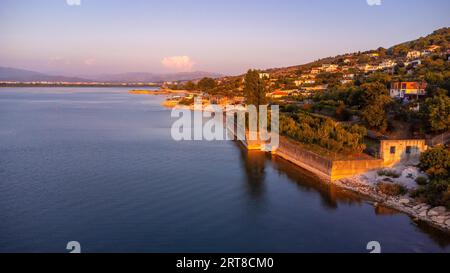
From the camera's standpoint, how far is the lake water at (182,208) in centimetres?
945

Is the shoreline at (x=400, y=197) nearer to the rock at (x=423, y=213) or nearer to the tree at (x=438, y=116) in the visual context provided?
the rock at (x=423, y=213)

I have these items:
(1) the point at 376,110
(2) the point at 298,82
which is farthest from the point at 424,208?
(2) the point at 298,82

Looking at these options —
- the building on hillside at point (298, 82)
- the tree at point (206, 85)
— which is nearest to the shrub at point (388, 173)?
the building on hillside at point (298, 82)

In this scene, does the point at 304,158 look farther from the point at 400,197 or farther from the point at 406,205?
the point at 406,205

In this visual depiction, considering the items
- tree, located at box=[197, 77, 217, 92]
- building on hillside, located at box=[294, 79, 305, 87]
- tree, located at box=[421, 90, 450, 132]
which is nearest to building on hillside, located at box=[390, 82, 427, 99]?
tree, located at box=[421, 90, 450, 132]

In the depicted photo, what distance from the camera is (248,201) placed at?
12.5m

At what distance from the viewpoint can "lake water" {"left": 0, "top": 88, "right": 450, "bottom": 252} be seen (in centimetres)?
945

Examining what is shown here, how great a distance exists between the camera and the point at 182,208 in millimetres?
11453

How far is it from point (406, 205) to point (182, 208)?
617cm

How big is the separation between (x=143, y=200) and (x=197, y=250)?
3.62 m

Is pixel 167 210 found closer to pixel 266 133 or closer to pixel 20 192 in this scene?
pixel 20 192

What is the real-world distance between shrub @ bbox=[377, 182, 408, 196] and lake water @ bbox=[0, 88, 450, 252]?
77cm

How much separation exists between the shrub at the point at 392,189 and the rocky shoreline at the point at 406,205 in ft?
0.38
